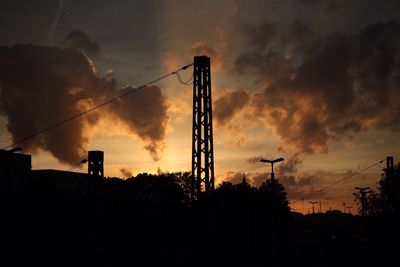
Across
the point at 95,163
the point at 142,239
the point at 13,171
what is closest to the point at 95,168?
the point at 95,163

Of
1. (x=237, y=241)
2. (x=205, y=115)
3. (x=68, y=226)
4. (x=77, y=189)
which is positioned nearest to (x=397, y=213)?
(x=237, y=241)

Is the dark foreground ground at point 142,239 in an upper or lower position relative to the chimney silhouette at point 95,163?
lower

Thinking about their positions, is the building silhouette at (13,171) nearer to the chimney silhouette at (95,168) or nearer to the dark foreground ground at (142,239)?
Result: the dark foreground ground at (142,239)

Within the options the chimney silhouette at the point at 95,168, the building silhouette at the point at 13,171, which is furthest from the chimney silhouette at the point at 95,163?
the building silhouette at the point at 13,171

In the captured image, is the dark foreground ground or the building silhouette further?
the building silhouette

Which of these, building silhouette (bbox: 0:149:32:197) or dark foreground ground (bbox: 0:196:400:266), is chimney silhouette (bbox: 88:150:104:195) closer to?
dark foreground ground (bbox: 0:196:400:266)

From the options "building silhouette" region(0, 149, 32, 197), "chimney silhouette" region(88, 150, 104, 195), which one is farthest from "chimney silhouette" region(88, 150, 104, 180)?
"building silhouette" region(0, 149, 32, 197)

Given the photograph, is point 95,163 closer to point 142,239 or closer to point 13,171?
point 142,239

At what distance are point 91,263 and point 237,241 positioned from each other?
68.2ft

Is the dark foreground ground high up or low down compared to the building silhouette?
down

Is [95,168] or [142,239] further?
[142,239]

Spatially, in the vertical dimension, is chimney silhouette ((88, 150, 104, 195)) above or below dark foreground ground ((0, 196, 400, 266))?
above

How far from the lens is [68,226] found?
41906mm

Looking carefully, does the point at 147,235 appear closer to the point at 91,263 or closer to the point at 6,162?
the point at 91,263
